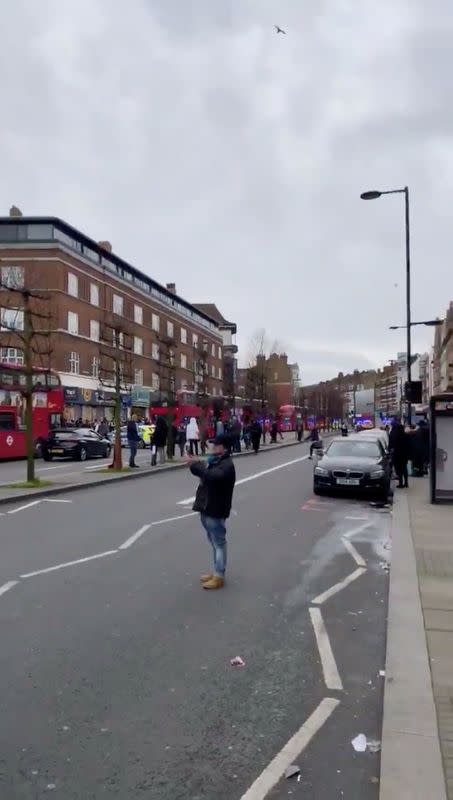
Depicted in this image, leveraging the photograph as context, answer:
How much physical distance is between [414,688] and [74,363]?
48.4 metres

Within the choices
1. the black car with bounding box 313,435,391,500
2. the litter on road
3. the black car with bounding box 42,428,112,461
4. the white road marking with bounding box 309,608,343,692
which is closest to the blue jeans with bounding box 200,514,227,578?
the white road marking with bounding box 309,608,343,692

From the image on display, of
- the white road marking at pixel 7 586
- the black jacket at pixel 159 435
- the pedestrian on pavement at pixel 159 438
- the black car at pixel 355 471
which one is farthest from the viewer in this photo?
the black jacket at pixel 159 435

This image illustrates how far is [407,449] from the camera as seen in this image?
1638 centimetres

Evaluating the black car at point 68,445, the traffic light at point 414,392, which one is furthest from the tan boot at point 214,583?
the black car at point 68,445

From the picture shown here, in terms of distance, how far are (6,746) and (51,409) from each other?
1087 inches

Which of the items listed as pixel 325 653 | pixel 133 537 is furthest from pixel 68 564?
pixel 325 653

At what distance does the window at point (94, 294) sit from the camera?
177 feet

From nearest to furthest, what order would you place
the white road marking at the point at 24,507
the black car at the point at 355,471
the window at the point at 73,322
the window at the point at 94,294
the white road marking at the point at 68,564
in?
the white road marking at the point at 68,564
the white road marking at the point at 24,507
the black car at the point at 355,471
the window at the point at 73,322
the window at the point at 94,294

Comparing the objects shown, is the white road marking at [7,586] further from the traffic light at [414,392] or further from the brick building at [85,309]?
the brick building at [85,309]

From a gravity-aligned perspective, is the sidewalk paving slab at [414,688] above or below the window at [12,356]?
below

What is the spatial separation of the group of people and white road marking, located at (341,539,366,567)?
6.43 meters

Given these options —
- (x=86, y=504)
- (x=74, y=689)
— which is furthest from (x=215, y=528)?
(x=86, y=504)

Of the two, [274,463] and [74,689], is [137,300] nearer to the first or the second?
[274,463]

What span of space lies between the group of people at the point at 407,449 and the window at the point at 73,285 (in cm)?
3607
